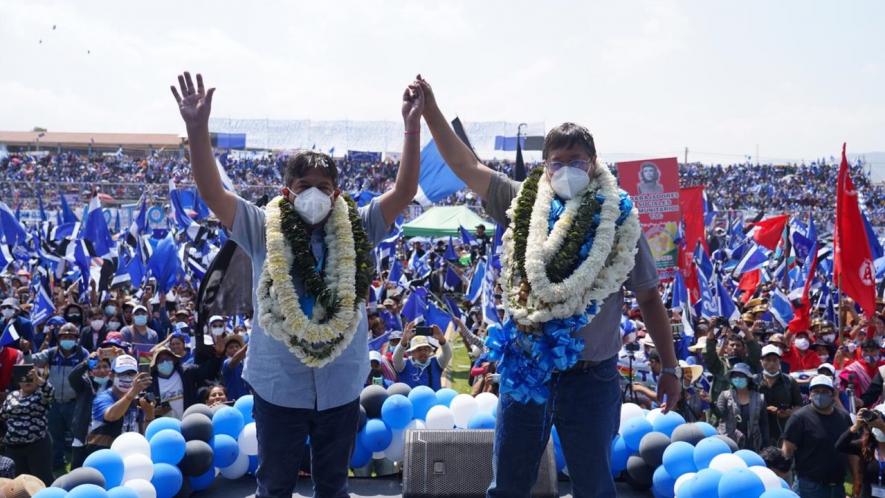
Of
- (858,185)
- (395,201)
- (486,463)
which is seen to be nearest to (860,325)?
(486,463)

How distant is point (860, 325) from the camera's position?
10422 millimetres

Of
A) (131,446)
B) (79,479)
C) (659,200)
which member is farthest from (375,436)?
(659,200)

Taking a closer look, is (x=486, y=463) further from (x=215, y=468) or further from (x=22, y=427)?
(x=22, y=427)

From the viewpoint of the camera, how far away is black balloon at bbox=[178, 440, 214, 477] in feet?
17.8

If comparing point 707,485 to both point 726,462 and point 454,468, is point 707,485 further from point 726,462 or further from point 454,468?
point 454,468

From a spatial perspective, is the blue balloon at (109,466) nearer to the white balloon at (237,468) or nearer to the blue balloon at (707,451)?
the white balloon at (237,468)

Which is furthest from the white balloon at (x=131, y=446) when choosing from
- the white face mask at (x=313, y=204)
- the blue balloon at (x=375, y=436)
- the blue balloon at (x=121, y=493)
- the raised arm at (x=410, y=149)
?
the raised arm at (x=410, y=149)

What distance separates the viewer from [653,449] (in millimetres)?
5535

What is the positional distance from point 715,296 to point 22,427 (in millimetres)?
8975

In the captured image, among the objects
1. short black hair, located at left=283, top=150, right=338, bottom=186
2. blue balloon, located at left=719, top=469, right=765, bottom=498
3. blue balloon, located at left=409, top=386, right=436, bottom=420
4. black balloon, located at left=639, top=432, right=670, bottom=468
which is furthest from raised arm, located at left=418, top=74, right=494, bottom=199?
blue balloon, located at left=409, top=386, right=436, bottom=420

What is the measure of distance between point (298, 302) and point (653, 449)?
304 centimetres

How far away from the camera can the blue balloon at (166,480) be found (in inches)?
204

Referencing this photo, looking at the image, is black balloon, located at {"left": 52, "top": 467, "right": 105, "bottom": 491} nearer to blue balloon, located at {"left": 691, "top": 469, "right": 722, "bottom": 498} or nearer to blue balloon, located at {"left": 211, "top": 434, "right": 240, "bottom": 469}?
blue balloon, located at {"left": 211, "top": 434, "right": 240, "bottom": 469}

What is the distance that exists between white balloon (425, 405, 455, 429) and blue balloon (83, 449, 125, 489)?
2008mm
